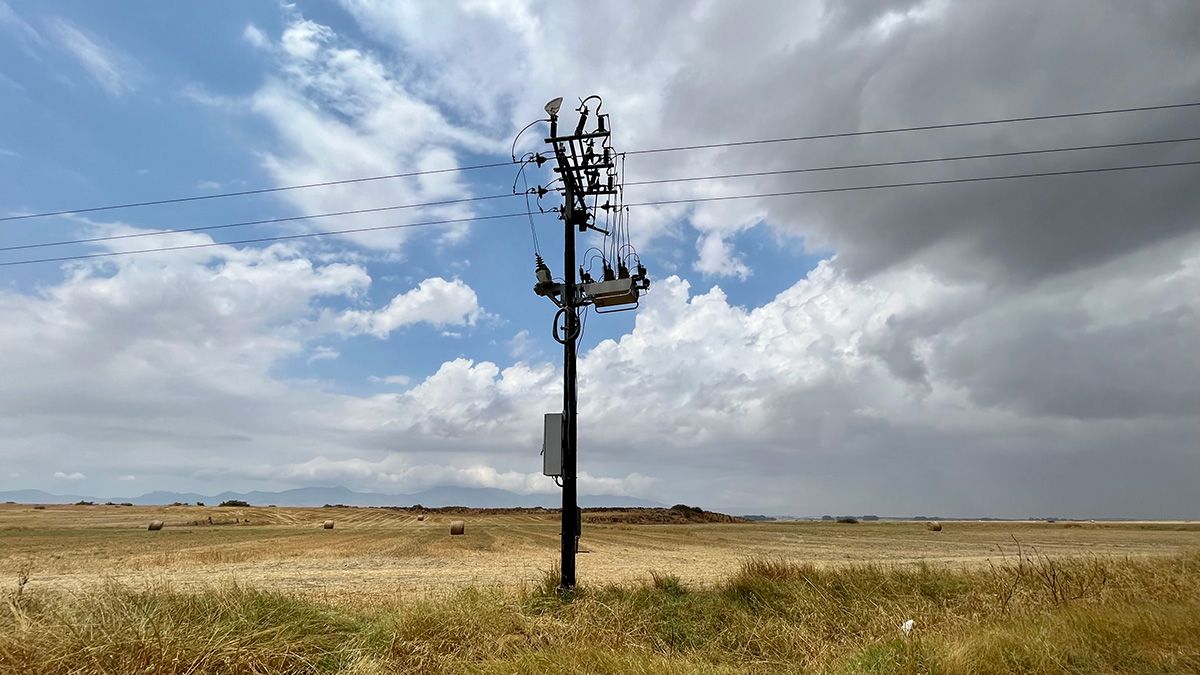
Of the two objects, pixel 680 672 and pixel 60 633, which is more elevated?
pixel 60 633

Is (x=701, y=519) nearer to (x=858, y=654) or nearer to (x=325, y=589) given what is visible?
(x=325, y=589)

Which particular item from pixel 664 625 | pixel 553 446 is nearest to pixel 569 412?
pixel 553 446

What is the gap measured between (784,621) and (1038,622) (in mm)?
3402

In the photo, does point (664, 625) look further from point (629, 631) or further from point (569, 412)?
point (569, 412)

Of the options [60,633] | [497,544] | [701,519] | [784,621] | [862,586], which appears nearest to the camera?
[60,633]

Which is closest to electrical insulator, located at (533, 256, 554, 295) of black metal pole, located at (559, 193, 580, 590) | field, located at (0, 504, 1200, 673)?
black metal pole, located at (559, 193, 580, 590)

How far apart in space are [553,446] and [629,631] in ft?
15.2

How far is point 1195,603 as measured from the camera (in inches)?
393

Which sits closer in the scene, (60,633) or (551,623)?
(60,633)

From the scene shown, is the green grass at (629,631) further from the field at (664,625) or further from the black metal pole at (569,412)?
the black metal pole at (569,412)

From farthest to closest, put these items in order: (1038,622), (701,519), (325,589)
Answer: (701,519), (325,589), (1038,622)

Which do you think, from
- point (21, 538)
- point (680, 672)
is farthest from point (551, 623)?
point (21, 538)

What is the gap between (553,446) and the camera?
1392cm

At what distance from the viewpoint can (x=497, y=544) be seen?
1532 inches
